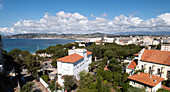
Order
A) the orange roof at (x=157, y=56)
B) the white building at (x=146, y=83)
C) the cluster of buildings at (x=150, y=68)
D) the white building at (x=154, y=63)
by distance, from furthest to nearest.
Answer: the orange roof at (x=157, y=56) → the white building at (x=154, y=63) → the cluster of buildings at (x=150, y=68) → the white building at (x=146, y=83)

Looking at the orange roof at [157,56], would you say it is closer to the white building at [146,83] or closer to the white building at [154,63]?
the white building at [154,63]

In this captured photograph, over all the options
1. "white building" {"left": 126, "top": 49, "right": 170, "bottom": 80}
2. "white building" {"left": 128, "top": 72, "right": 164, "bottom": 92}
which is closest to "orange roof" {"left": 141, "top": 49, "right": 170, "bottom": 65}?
"white building" {"left": 126, "top": 49, "right": 170, "bottom": 80}

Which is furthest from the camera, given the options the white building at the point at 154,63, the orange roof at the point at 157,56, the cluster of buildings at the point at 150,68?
the orange roof at the point at 157,56

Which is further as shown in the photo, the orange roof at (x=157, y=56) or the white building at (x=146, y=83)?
the orange roof at (x=157, y=56)

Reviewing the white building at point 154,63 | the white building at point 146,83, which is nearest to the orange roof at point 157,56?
the white building at point 154,63

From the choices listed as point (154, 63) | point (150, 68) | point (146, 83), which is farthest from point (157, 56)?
point (146, 83)

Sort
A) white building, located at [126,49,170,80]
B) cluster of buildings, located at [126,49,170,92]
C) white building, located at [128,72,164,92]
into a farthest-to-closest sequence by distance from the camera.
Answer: white building, located at [126,49,170,80], cluster of buildings, located at [126,49,170,92], white building, located at [128,72,164,92]

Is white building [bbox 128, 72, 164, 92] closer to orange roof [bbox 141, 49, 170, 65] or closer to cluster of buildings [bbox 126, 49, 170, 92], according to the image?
cluster of buildings [bbox 126, 49, 170, 92]

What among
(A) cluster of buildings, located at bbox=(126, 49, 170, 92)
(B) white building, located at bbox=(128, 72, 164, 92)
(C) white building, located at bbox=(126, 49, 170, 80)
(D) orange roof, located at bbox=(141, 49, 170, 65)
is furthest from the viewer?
(D) orange roof, located at bbox=(141, 49, 170, 65)

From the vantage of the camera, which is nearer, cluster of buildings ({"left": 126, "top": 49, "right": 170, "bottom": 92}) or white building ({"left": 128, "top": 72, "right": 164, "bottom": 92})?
white building ({"left": 128, "top": 72, "right": 164, "bottom": 92})

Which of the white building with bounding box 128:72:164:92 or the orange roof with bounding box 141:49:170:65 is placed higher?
the orange roof with bounding box 141:49:170:65
